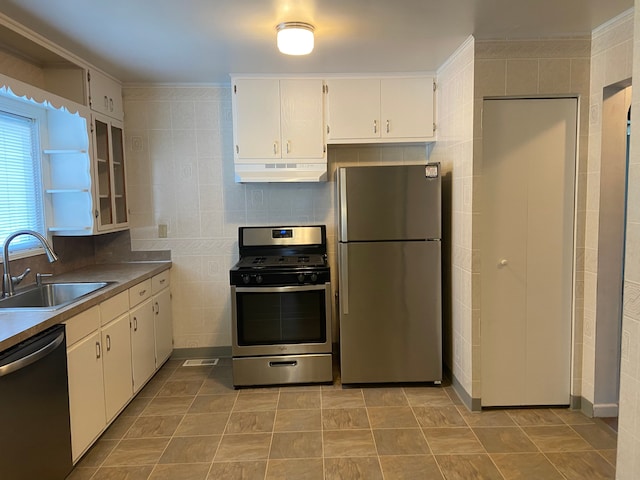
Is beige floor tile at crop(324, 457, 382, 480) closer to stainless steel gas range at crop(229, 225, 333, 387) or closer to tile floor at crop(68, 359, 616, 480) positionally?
tile floor at crop(68, 359, 616, 480)

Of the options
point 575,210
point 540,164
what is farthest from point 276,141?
point 575,210

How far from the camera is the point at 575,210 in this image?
8.71 feet

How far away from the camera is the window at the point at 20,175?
2.64 metres

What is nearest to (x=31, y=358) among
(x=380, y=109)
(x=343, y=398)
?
(x=343, y=398)

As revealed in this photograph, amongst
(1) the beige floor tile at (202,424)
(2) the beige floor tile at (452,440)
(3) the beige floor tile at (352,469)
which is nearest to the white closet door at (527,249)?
(2) the beige floor tile at (452,440)

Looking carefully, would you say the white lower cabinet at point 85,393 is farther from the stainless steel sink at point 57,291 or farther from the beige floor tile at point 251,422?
the beige floor tile at point 251,422

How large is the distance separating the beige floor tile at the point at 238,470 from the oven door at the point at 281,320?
0.97 meters

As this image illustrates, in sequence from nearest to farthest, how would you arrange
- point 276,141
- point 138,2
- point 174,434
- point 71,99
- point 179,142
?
1. point 138,2
2. point 174,434
3. point 71,99
4. point 276,141
5. point 179,142

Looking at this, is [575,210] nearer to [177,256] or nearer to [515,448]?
[515,448]

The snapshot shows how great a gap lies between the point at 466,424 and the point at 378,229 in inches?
53.1

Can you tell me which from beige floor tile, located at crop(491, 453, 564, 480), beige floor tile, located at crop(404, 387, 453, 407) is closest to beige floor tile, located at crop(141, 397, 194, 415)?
beige floor tile, located at crop(404, 387, 453, 407)

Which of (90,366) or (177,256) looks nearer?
(90,366)

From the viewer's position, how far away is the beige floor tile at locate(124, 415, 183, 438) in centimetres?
256

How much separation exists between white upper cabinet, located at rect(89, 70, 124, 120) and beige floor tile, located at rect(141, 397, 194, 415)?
2069 millimetres
